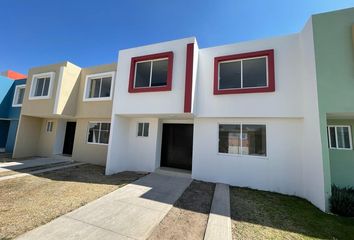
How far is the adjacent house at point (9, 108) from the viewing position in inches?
557

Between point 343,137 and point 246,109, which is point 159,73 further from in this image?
point 343,137

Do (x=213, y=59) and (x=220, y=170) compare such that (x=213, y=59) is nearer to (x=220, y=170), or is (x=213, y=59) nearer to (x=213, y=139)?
(x=213, y=139)

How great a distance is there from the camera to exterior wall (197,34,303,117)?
22.9 ft

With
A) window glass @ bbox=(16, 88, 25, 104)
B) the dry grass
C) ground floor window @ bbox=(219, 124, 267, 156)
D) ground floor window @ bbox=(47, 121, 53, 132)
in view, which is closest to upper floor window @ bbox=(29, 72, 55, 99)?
ground floor window @ bbox=(47, 121, 53, 132)

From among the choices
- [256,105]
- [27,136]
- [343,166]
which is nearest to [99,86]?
[27,136]

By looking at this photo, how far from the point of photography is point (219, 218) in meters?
4.55

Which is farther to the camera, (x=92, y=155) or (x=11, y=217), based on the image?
(x=92, y=155)

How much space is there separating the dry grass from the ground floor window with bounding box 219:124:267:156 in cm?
483

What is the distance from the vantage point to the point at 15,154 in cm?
1198

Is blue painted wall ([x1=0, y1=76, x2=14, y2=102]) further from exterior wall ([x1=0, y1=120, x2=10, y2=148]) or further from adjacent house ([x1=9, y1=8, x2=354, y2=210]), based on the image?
adjacent house ([x1=9, y1=8, x2=354, y2=210])

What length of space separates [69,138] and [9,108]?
6.78m

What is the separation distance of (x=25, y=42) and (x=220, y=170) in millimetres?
16526

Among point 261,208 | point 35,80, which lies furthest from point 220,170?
point 35,80

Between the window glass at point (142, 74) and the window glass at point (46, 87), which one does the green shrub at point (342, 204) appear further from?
the window glass at point (46, 87)
